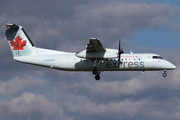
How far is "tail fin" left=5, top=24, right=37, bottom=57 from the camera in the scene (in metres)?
32.8

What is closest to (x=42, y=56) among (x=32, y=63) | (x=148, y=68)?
(x=32, y=63)

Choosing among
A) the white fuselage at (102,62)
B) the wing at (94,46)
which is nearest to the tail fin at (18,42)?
the white fuselage at (102,62)

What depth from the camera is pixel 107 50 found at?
31.4m

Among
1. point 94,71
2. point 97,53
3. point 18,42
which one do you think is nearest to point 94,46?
point 97,53

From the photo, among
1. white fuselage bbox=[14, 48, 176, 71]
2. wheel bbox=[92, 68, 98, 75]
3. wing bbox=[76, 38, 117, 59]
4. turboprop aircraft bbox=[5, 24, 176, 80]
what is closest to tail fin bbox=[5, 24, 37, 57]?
turboprop aircraft bbox=[5, 24, 176, 80]

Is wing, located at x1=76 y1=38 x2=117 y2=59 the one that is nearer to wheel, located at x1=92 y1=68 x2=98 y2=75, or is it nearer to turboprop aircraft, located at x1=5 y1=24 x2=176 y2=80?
turboprop aircraft, located at x1=5 y1=24 x2=176 y2=80

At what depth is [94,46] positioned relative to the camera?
30.2m

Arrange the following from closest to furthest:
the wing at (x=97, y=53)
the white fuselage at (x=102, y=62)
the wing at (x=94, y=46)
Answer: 1. the wing at (x=94, y=46)
2. the wing at (x=97, y=53)
3. the white fuselage at (x=102, y=62)

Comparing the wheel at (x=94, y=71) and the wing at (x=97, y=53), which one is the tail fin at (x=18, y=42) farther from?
the wheel at (x=94, y=71)

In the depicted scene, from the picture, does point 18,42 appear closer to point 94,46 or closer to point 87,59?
point 87,59

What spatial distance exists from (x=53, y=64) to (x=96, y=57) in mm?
5032

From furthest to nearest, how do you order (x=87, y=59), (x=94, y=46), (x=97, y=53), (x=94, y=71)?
(x=87, y=59) → (x=94, y=71) → (x=97, y=53) → (x=94, y=46)

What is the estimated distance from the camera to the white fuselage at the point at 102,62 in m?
32.1

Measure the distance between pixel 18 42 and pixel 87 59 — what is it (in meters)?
8.15
